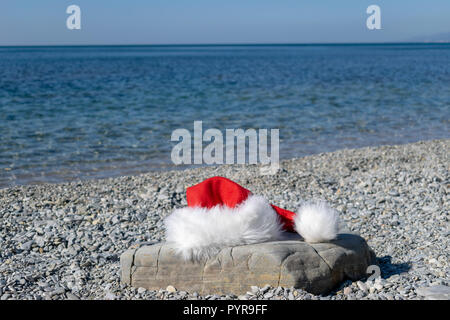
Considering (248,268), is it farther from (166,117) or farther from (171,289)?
(166,117)

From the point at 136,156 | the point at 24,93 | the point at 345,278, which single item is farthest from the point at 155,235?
the point at 24,93

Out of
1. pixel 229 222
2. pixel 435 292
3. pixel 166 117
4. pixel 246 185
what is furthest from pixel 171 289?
pixel 166 117

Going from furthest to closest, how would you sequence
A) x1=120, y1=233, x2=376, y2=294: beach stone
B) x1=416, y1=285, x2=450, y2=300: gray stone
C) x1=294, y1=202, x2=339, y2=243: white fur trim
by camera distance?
x1=294, y1=202, x2=339, y2=243: white fur trim
x1=120, y1=233, x2=376, y2=294: beach stone
x1=416, y1=285, x2=450, y2=300: gray stone

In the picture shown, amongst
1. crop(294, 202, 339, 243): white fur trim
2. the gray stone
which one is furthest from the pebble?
the gray stone

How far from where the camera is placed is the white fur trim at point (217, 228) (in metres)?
4.47

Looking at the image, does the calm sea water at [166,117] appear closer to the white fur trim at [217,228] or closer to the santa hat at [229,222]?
the santa hat at [229,222]

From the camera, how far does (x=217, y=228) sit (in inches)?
176

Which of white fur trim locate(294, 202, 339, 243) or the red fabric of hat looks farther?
the red fabric of hat

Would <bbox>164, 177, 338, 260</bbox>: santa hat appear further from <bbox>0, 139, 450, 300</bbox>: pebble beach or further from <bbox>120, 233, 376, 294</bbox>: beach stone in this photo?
<bbox>0, 139, 450, 300</bbox>: pebble beach

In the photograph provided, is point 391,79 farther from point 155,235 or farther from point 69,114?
point 155,235

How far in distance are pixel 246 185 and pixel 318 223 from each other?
4.77 m

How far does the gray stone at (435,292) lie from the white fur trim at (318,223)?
36.3 inches

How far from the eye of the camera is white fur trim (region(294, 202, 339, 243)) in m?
4.61

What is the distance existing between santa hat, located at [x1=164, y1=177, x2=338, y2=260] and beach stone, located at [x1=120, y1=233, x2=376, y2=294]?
0.09m
